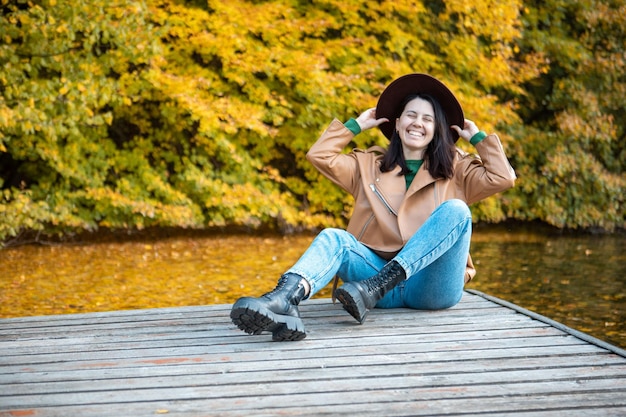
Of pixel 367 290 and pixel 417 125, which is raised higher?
pixel 417 125

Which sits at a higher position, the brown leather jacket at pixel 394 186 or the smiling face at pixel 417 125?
the smiling face at pixel 417 125

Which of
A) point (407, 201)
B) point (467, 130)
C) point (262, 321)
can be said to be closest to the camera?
point (262, 321)

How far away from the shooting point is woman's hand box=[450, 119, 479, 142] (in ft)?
12.4

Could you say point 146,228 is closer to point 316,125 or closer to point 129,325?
point 316,125

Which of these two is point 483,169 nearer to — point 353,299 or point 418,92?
point 418,92

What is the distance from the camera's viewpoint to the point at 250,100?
31.7 feet

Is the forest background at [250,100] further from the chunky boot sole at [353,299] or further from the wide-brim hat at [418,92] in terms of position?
the chunky boot sole at [353,299]

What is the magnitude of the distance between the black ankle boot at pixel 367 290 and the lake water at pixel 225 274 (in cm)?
243

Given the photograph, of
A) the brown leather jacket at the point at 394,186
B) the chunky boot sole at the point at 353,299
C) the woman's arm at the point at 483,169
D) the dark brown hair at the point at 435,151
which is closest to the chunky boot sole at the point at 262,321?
the chunky boot sole at the point at 353,299

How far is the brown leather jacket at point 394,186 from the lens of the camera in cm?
362

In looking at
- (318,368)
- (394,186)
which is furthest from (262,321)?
(394,186)

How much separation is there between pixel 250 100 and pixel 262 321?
700cm

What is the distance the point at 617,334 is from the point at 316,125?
5.63 m

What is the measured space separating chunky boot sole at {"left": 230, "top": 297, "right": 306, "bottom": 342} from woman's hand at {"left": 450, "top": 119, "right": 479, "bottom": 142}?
1.39 m
